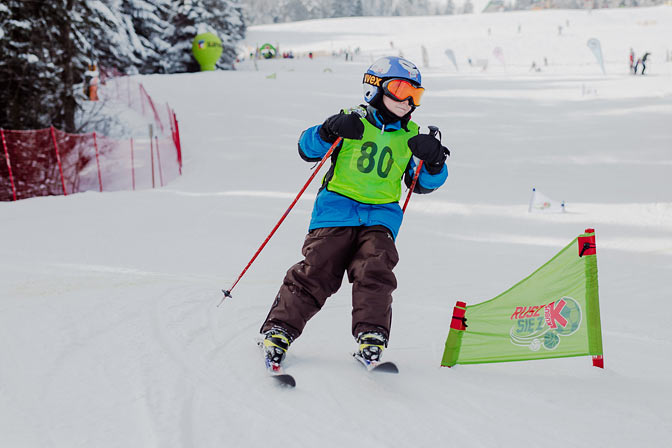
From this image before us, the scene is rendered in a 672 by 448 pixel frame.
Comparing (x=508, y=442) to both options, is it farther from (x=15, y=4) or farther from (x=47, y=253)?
(x=15, y=4)

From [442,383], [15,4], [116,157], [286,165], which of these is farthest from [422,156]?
[116,157]

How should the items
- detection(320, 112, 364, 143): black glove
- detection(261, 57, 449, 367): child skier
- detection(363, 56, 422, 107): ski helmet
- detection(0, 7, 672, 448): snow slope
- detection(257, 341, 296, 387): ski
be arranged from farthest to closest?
detection(363, 56, 422, 107): ski helmet < detection(320, 112, 364, 143): black glove < detection(261, 57, 449, 367): child skier < detection(257, 341, 296, 387): ski < detection(0, 7, 672, 448): snow slope

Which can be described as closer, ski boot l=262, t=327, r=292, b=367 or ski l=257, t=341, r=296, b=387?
ski l=257, t=341, r=296, b=387

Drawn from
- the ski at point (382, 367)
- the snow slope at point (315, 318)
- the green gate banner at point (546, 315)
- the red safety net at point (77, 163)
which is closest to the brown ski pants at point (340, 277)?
the ski at point (382, 367)

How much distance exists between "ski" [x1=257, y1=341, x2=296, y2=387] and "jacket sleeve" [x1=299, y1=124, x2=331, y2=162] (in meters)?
1.24

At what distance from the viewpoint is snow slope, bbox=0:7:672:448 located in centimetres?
244

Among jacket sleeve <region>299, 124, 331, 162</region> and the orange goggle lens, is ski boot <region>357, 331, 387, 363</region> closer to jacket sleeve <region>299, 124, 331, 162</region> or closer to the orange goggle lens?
jacket sleeve <region>299, 124, 331, 162</region>

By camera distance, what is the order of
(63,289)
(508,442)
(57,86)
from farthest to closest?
(57,86)
(63,289)
(508,442)

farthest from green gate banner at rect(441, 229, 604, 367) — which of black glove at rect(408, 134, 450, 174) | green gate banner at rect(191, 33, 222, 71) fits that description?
green gate banner at rect(191, 33, 222, 71)

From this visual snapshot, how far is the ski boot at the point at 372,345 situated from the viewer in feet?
9.58

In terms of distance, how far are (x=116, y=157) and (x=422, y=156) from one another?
13.7m

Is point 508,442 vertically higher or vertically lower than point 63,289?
lower

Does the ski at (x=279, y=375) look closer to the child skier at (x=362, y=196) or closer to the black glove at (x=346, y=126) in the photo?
the child skier at (x=362, y=196)

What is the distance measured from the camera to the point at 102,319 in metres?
3.75
